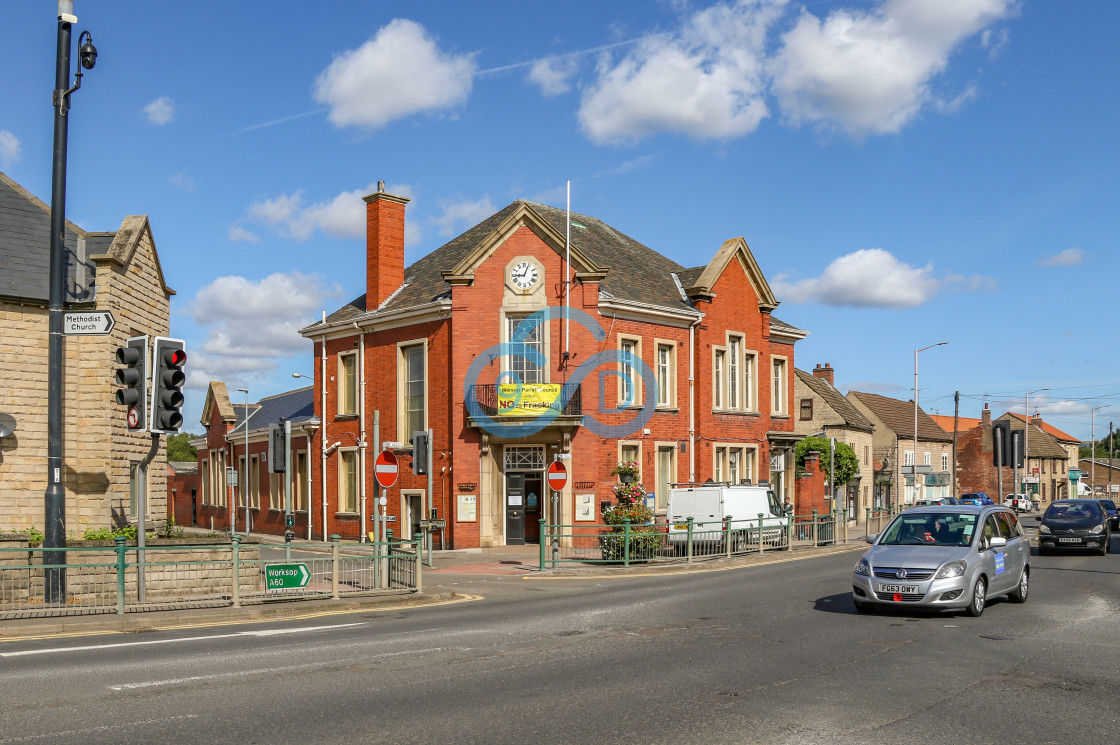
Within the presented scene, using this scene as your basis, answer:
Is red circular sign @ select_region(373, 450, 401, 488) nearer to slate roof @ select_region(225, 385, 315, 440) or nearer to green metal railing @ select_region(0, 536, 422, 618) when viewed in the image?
green metal railing @ select_region(0, 536, 422, 618)

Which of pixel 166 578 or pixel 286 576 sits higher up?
pixel 166 578

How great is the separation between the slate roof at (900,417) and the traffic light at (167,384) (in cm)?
5904

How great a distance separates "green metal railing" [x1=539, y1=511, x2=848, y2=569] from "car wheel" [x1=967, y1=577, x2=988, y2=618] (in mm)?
10607

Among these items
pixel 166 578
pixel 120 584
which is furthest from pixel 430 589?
pixel 120 584

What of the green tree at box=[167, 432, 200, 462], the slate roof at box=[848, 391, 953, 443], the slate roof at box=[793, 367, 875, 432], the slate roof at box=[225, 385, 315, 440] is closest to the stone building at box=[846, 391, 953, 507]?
the slate roof at box=[848, 391, 953, 443]

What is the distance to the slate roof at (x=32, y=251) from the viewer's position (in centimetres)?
2050

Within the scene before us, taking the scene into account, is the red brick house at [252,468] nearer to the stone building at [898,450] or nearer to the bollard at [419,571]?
the bollard at [419,571]

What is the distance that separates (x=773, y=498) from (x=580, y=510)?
19.5 feet

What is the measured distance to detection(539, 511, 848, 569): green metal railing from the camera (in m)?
24.9

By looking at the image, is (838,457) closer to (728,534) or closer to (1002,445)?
(1002,445)

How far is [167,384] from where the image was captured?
528 inches

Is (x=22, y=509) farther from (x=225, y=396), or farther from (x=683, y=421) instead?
(x=225, y=396)

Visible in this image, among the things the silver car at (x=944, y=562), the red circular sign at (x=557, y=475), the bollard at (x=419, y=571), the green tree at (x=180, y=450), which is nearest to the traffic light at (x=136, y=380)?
the bollard at (x=419, y=571)

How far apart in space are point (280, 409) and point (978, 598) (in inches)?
1547
